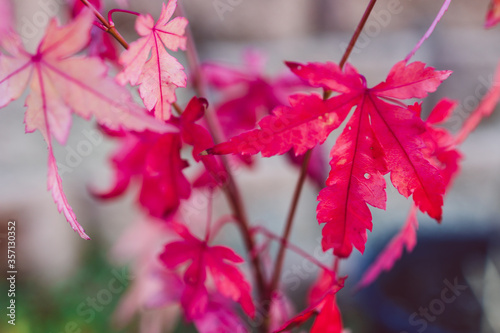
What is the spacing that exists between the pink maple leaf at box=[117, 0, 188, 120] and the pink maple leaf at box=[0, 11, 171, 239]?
1 centimetres

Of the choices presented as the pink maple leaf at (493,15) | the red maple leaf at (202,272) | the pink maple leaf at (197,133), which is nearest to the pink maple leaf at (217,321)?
the red maple leaf at (202,272)

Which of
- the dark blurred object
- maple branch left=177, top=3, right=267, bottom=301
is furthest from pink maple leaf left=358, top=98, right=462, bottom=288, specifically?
the dark blurred object

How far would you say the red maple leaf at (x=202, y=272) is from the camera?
1.12 ft

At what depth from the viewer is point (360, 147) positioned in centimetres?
28

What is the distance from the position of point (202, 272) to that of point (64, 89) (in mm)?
169

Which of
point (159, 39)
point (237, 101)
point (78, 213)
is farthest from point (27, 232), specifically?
point (159, 39)

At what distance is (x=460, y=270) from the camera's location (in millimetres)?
928

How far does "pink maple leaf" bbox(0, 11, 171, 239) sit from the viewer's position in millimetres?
264

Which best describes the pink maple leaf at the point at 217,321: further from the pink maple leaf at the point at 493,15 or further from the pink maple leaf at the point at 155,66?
the pink maple leaf at the point at 493,15

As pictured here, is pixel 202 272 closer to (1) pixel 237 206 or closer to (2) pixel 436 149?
(1) pixel 237 206

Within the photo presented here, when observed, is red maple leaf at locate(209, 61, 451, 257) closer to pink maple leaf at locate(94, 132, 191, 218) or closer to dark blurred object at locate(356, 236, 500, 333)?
pink maple leaf at locate(94, 132, 191, 218)

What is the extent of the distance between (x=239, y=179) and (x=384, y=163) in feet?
3.05

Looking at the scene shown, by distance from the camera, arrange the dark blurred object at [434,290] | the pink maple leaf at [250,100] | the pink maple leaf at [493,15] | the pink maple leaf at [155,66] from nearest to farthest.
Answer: the pink maple leaf at [155,66] → the pink maple leaf at [493,15] → the pink maple leaf at [250,100] → the dark blurred object at [434,290]

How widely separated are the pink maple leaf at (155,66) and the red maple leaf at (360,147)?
0.06m
